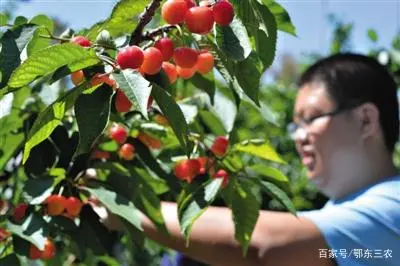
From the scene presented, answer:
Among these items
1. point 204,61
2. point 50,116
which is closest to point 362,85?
point 204,61

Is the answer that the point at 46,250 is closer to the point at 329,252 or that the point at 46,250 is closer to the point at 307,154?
the point at 329,252

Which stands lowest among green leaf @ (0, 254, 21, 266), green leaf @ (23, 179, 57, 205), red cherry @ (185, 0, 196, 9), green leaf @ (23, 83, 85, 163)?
green leaf @ (0, 254, 21, 266)

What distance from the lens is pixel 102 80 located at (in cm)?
80

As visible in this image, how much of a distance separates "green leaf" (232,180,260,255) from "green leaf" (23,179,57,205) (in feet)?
1.03

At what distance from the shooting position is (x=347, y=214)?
1.62m

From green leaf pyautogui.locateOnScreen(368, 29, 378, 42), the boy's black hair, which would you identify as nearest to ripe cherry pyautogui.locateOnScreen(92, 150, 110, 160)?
the boy's black hair

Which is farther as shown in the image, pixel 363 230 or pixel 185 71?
pixel 363 230

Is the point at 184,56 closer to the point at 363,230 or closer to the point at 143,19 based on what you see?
the point at 143,19

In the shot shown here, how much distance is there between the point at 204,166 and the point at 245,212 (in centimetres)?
13

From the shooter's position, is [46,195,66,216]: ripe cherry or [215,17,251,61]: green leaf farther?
[46,195,66,216]: ripe cherry

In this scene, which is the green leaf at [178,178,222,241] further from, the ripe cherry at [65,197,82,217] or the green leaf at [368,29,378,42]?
the green leaf at [368,29,378,42]

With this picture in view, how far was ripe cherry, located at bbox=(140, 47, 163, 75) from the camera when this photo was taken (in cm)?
82

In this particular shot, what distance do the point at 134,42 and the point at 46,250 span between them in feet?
1.34

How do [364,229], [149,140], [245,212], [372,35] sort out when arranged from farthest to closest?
[372,35], [364,229], [149,140], [245,212]
